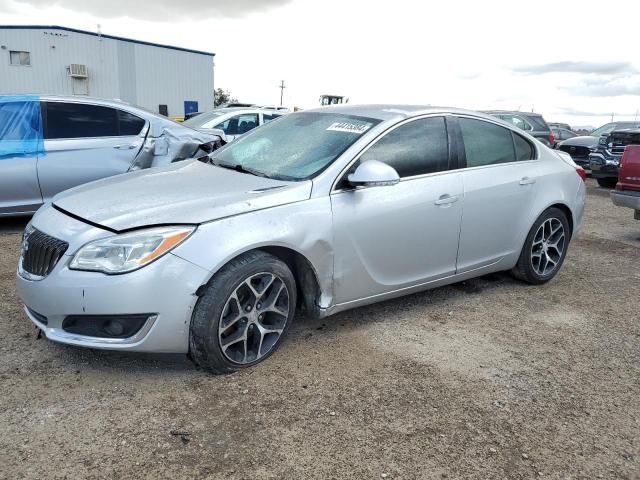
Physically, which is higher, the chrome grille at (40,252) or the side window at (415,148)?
the side window at (415,148)

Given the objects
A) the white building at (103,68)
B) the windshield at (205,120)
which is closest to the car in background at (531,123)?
the windshield at (205,120)

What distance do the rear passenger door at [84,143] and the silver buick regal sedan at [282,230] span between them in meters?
2.56

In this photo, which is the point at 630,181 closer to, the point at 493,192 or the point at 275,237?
the point at 493,192

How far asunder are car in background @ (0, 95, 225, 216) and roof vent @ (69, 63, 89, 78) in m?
23.6

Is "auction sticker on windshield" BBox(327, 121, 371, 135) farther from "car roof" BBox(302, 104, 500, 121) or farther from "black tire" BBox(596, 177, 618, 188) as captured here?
"black tire" BBox(596, 177, 618, 188)

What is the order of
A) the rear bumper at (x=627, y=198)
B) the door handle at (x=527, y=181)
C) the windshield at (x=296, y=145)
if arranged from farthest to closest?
the rear bumper at (x=627, y=198) < the door handle at (x=527, y=181) < the windshield at (x=296, y=145)

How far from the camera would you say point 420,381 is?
123 inches

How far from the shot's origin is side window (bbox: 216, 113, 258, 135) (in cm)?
1008

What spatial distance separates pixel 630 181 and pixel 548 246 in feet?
7.98

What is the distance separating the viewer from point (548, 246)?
4832 millimetres

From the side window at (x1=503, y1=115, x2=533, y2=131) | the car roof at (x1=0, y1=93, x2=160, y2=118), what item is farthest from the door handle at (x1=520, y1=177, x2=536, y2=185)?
the side window at (x1=503, y1=115, x2=533, y2=131)

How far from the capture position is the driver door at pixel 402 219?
3430 mm

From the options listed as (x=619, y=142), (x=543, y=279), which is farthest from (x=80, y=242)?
(x=619, y=142)

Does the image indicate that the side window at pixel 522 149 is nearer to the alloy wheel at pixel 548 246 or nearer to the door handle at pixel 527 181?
the door handle at pixel 527 181
